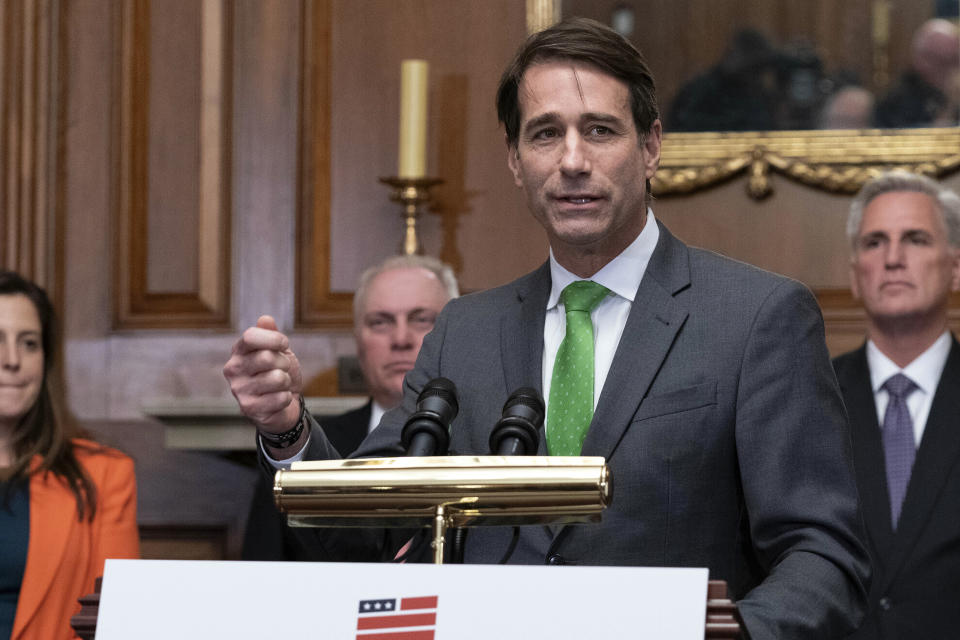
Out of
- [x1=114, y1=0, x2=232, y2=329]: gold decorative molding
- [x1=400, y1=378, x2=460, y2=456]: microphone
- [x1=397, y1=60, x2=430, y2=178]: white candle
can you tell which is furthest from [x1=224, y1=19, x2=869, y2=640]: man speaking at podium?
[x1=114, y1=0, x2=232, y2=329]: gold decorative molding

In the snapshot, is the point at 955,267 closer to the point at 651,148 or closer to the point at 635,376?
the point at 651,148

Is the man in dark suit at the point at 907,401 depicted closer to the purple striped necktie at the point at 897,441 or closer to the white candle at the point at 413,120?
the purple striped necktie at the point at 897,441

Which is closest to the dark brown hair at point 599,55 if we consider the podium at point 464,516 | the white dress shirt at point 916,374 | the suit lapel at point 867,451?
the podium at point 464,516

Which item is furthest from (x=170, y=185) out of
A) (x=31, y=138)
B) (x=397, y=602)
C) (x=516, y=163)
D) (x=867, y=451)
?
(x=397, y=602)

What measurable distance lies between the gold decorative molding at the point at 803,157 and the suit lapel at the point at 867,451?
78cm

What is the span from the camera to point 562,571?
1292mm

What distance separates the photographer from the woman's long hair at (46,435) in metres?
3.44

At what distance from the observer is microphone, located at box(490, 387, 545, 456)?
155 cm

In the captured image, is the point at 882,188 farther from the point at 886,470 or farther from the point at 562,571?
the point at 562,571

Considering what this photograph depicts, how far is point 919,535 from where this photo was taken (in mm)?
3176

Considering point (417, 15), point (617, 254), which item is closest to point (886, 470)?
point (617, 254)

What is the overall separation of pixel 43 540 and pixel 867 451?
6.97 feet

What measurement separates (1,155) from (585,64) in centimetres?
311

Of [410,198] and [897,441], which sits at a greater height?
[410,198]
